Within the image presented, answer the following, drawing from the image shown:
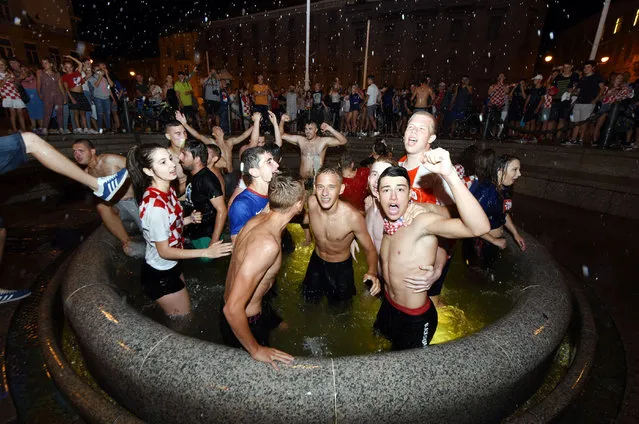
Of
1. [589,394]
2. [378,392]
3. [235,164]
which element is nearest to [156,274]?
[378,392]

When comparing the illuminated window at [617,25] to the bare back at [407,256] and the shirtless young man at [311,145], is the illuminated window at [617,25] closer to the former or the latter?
the shirtless young man at [311,145]

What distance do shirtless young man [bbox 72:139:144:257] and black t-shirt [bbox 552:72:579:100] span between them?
12025mm

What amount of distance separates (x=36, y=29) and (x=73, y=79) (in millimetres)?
23040

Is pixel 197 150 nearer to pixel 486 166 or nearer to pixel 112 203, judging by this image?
pixel 112 203

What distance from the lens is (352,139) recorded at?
12.2 m

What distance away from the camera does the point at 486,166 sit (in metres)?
4.03

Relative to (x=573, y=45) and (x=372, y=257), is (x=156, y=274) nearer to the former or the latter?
(x=372, y=257)

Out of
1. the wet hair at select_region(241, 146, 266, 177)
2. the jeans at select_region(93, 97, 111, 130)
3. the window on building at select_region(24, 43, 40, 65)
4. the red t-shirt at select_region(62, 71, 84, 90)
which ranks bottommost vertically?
the wet hair at select_region(241, 146, 266, 177)

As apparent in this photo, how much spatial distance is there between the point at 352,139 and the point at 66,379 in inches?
431

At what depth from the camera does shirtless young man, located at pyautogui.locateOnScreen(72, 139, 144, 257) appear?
4.31 m

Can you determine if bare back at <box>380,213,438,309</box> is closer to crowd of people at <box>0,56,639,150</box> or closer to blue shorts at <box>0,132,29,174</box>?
blue shorts at <box>0,132,29,174</box>

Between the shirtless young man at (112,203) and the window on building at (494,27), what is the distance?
34.2 meters

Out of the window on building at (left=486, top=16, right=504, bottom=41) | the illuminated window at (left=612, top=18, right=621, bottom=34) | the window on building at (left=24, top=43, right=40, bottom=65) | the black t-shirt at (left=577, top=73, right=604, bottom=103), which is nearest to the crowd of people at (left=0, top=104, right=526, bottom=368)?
the black t-shirt at (left=577, top=73, right=604, bottom=103)

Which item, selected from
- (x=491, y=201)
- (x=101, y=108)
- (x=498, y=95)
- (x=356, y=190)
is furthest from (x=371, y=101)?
(x=491, y=201)
